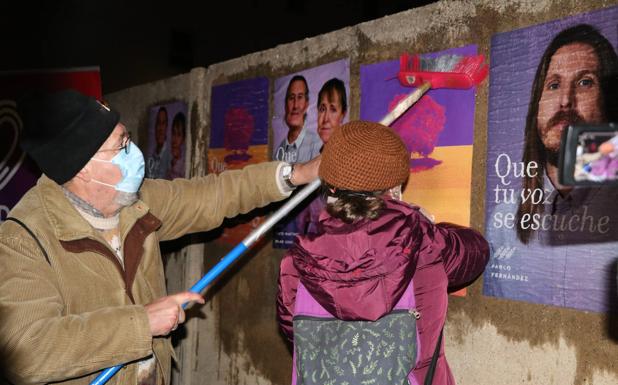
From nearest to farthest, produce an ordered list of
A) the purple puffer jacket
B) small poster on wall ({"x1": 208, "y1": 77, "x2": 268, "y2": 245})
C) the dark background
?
the purple puffer jacket < small poster on wall ({"x1": 208, "y1": 77, "x2": 268, "y2": 245}) < the dark background

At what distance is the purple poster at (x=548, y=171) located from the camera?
7.51ft

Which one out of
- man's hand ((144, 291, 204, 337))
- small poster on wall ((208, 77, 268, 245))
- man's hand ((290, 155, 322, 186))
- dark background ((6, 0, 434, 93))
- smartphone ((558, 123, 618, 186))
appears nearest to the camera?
smartphone ((558, 123, 618, 186))

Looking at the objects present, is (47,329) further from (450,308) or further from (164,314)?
(450,308)

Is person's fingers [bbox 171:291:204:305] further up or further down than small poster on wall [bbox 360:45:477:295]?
further down

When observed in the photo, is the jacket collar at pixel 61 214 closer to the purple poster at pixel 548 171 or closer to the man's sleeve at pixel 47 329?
the man's sleeve at pixel 47 329

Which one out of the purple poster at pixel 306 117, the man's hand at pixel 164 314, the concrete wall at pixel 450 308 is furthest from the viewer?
the purple poster at pixel 306 117

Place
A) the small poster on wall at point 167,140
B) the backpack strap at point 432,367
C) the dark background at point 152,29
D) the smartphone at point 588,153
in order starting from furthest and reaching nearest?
the dark background at point 152,29 → the small poster on wall at point 167,140 → the backpack strap at point 432,367 → the smartphone at point 588,153

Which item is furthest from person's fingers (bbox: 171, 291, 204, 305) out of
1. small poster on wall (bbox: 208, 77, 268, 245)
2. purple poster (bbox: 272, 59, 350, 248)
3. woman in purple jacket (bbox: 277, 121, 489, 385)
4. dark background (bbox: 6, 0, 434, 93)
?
dark background (bbox: 6, 0, 434, 93)

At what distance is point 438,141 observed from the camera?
2.91 m

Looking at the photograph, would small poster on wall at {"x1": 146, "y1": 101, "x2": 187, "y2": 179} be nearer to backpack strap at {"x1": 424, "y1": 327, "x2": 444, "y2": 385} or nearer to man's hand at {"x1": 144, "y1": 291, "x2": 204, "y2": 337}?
man's hand at {"x1": 144, "y1": 291, "x2": 204, "y2": 337}

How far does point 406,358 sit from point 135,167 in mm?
1413

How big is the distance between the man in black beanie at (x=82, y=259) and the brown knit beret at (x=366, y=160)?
692 mm

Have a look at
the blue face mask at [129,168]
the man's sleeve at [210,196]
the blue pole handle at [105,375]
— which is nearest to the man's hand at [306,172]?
the man's sleeve at [210,196]

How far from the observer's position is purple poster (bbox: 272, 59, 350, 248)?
11.7 ft
